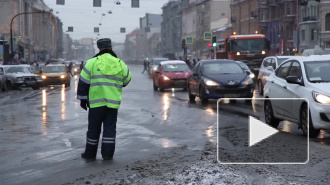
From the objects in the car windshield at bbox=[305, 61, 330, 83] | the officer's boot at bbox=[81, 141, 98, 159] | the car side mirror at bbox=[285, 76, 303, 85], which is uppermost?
the car windshield at bbox=[305, 61, 330, 83]

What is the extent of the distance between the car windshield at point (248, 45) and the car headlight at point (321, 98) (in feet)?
101

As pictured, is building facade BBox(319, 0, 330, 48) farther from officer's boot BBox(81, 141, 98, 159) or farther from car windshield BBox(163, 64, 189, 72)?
officer's boot BBox(81, 141, 98, 159)

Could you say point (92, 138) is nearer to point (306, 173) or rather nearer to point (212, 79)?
point (306, 173)

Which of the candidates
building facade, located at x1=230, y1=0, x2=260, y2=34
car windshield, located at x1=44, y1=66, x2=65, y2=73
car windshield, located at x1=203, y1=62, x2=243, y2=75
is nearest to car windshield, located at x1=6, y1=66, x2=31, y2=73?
car windshield, located at x1=44, y1=66, x2=65, y2=73

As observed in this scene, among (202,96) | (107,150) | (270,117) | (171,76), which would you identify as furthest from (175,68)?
(107,150)

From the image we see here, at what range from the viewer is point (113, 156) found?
375 inches

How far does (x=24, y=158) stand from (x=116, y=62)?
1989 mm

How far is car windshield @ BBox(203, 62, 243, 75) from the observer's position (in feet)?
73.6

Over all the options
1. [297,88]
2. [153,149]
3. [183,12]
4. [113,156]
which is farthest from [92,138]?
[183,12]

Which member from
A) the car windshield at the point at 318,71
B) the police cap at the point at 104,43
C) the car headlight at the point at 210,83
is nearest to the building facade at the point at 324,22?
the car headlight at the point at 210,83

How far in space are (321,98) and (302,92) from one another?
0.64 meters

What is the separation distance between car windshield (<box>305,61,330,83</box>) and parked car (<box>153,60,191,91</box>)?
1917 centimetres

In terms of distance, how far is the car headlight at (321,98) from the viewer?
11.0m
